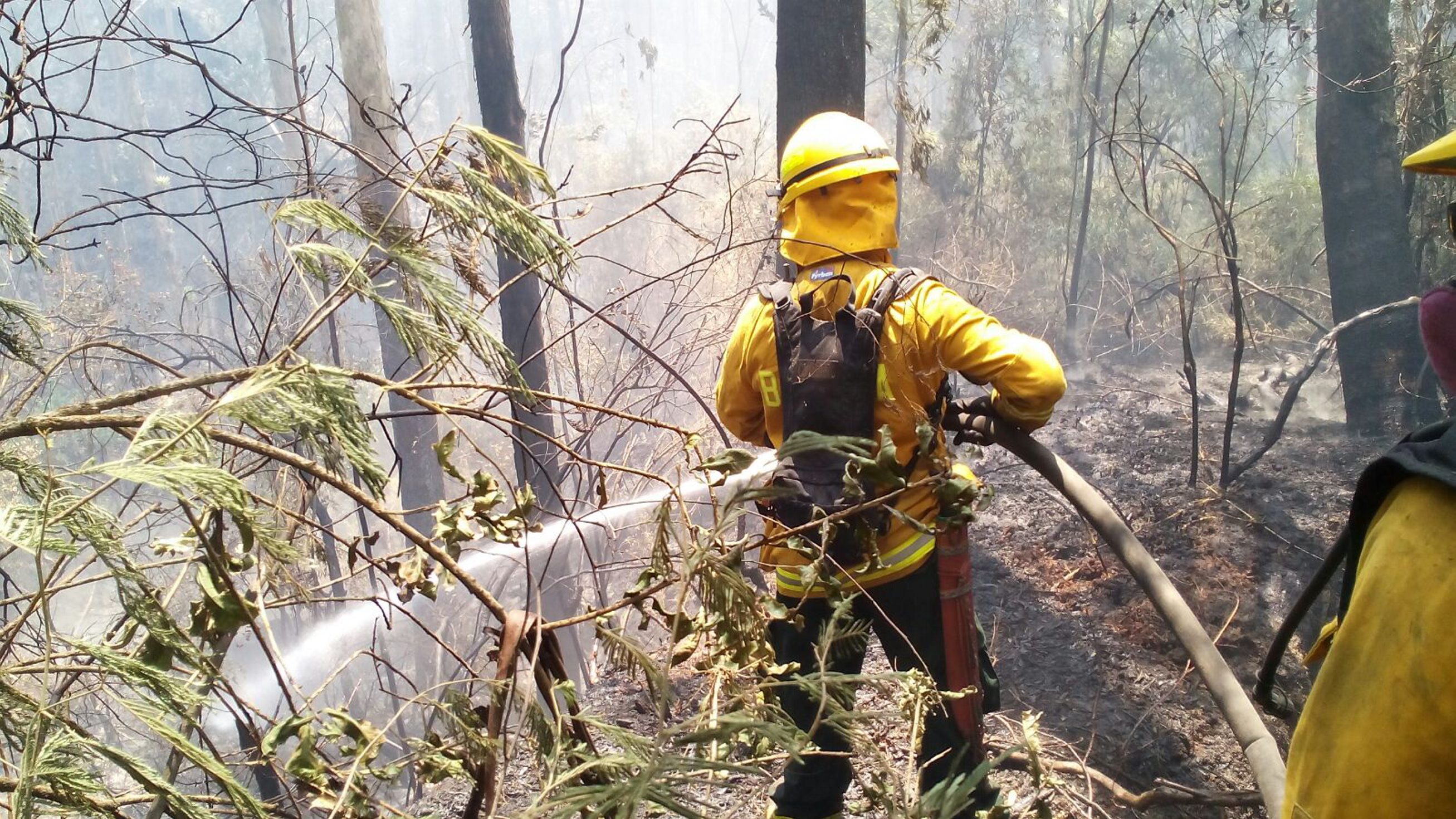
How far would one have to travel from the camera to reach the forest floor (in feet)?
10.9

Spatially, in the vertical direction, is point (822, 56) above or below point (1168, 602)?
above

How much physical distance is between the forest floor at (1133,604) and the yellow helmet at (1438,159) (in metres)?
1.88

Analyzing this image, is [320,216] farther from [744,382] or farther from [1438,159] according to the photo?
[744,382]

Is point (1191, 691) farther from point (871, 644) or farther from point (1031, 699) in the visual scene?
point (871, 644)

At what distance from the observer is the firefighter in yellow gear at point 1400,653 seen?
0.95m

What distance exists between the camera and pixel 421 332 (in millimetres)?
1194

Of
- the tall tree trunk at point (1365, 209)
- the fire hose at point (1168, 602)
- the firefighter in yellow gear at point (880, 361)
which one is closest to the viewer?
the fire hose at point (1168, 602)

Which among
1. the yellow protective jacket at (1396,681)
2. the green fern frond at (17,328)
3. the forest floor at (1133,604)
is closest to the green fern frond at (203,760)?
the green fern frond at (17,328)

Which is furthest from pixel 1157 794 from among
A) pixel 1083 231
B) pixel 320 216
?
pixel 1083 231

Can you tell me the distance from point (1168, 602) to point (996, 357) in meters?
0.81

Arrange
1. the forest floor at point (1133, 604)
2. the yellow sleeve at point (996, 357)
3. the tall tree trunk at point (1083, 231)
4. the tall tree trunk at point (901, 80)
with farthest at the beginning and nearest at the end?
1. the tall tree trunk at point (1083, 231)
2. the tall tree trunk at point (901, 80)
3. the forest floor at point (1133, 604)
4. the yellow sleeve at point (996, 357)

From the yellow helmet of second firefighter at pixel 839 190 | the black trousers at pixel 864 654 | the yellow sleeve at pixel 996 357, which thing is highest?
the yellow helmet of second firefighter at pixel 839 190

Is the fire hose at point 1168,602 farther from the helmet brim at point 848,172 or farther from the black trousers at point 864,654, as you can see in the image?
the helmet brim at point 848,172

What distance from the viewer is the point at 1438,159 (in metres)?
1.09
